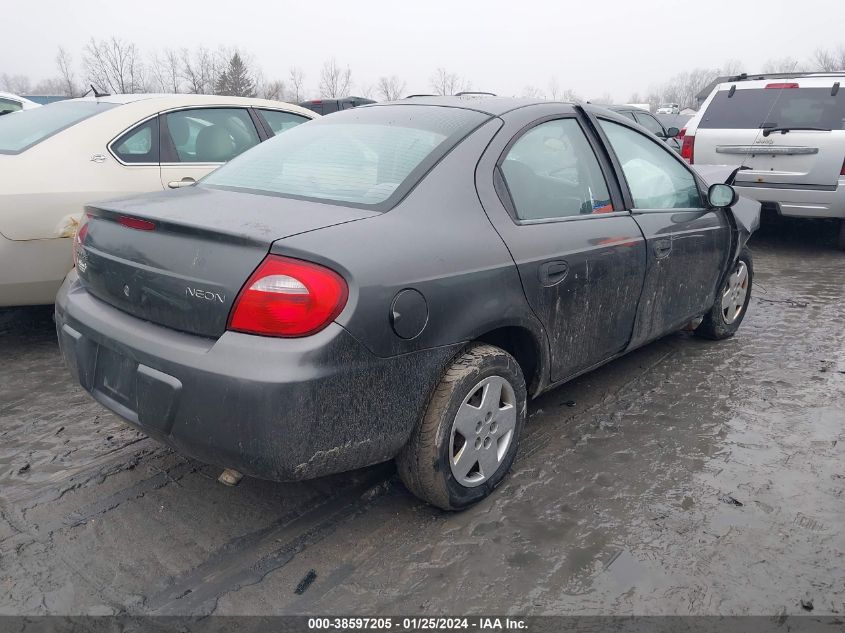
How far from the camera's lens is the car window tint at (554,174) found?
2.81 metres

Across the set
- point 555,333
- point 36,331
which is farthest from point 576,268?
point 36,331

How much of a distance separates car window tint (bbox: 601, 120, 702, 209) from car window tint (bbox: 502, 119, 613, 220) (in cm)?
26

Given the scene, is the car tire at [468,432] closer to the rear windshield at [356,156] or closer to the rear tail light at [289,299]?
the rear tail light at [289,299]

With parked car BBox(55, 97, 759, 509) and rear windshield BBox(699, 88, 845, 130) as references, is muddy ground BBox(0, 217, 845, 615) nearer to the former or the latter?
parked car BBox(55, 97, 759, 509)

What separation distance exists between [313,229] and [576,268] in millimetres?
1254

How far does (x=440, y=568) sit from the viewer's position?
7.58 feet

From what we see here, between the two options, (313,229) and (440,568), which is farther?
(440,568)

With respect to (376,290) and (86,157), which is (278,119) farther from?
(376,290)

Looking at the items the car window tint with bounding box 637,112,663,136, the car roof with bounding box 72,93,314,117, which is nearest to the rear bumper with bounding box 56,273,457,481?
the car roof with bounding box 72,93,314,117

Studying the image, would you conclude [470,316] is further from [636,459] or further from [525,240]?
[636,459]

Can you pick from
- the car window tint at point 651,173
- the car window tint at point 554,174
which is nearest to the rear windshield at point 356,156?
the car window tint at point 554,174

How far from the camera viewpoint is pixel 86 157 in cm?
412

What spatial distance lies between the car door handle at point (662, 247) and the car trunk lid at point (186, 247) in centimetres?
176

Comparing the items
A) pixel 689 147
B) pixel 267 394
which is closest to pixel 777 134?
pixel 689 147
